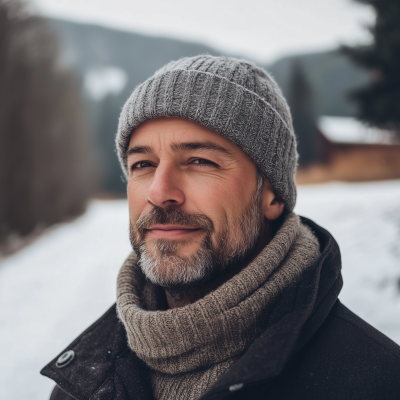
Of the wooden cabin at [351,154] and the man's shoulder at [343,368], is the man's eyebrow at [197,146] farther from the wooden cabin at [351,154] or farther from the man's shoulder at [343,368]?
the wooden cabin at [351,154]

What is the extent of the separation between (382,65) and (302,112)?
11.4 ft

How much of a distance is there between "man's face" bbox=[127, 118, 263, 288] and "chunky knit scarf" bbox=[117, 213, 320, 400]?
0.15m

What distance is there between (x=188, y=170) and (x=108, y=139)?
11739mm

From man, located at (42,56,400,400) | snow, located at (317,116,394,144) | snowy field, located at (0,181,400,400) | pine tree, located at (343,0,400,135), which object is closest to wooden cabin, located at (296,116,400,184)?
snow, located at (317,116,394,144)

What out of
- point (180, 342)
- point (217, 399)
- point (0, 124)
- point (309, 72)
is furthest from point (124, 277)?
point (309, 72)

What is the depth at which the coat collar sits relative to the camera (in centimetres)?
98

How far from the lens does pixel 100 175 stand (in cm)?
1180

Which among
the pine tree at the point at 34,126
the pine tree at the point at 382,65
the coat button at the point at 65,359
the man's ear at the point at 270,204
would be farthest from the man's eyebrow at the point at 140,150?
the pine tree at the point at 34,126

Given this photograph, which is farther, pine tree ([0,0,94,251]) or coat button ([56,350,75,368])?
pine tree ([0,0,94,251])

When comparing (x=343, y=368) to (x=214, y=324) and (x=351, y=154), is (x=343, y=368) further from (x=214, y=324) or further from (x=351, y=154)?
(x=351, y=154)

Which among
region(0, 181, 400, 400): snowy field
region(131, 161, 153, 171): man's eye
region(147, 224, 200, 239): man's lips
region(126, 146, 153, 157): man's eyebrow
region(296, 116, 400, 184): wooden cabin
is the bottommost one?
region(0, 181, 400, 400): snowy field

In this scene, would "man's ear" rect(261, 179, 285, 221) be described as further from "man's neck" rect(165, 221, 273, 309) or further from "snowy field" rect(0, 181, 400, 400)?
"snowy field" rect(0, 181, 400, 400)

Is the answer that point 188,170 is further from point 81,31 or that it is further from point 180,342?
point 81,31

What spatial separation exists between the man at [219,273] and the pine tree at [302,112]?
7139 mm
